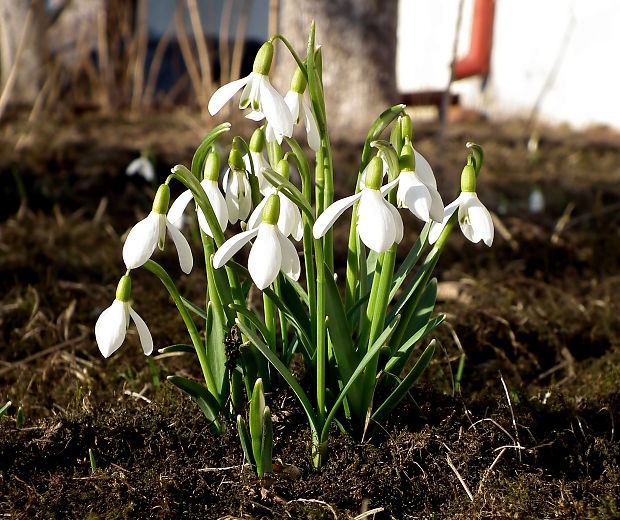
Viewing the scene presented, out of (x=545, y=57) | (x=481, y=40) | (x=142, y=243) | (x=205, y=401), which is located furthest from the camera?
(x=481, y=40)

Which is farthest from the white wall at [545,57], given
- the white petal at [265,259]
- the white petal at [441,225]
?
the white petal at [265,259]

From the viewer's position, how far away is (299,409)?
4.56 ft

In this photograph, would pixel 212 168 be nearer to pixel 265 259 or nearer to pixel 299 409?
pixel 265 259

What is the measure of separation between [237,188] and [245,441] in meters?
0.43

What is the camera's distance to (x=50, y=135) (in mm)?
4039

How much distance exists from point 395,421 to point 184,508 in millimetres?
416

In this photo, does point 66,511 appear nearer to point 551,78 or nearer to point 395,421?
point 395,421

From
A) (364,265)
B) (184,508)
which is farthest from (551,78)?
(184,508)

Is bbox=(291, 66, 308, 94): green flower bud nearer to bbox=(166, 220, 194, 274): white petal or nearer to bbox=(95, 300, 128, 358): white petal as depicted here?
bbox=(166, 220, 194, 274): white petal

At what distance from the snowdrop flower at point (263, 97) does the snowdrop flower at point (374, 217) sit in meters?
0.15

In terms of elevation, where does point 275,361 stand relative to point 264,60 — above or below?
below

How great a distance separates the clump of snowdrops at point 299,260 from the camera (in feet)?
3.51

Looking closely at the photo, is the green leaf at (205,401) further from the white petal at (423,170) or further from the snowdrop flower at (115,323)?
the white petal at (423,170)

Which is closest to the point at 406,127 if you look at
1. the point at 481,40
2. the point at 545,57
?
the point at 545,57
